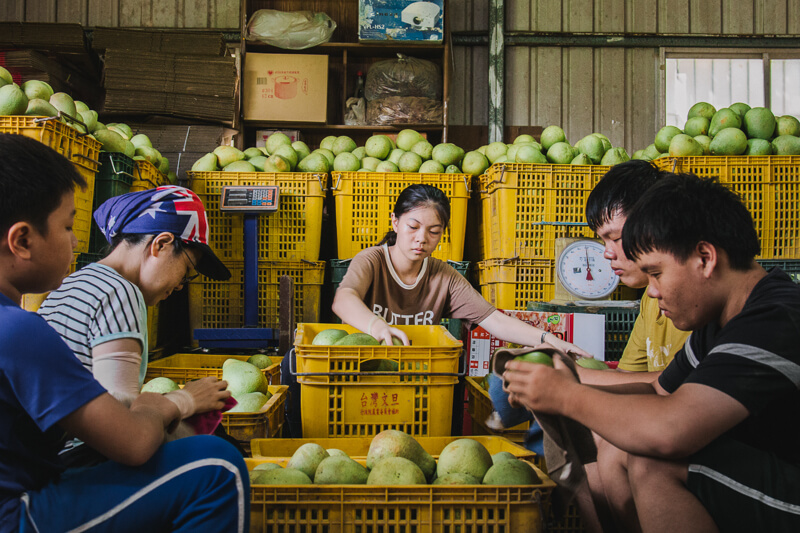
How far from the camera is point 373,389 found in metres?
1.85

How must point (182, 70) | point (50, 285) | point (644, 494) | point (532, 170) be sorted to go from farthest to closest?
point (182, 70) → point (532, 170) → point (644, 494) → point (50, 285)

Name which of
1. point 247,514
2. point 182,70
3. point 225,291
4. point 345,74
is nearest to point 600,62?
point 345,74

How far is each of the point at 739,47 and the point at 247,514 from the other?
23.9ft

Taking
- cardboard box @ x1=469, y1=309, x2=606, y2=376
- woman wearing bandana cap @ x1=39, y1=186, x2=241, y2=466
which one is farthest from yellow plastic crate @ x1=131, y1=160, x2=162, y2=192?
cardboard box @ x1=469, y1=309, x2=606, y2=376

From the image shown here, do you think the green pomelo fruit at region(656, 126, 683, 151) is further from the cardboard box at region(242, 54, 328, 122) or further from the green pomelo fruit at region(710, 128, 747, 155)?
the cardboard box at region(242, 54, 328, 122)

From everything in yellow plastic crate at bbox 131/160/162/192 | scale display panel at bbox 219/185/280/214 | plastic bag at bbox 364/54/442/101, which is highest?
plastic bag at bbox 364/54/442/101

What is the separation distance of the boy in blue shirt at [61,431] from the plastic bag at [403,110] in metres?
4.94

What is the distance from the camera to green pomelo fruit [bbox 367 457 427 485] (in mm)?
1429

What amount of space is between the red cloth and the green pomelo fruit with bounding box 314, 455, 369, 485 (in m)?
0.29

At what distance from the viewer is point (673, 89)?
661cm

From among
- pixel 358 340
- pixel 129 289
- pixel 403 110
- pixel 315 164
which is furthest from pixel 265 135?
pixel 129 289

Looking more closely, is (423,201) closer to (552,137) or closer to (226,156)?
(552,137)

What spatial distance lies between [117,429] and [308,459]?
0.64 metres

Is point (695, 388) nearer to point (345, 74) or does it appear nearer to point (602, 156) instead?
point (602, 156)
